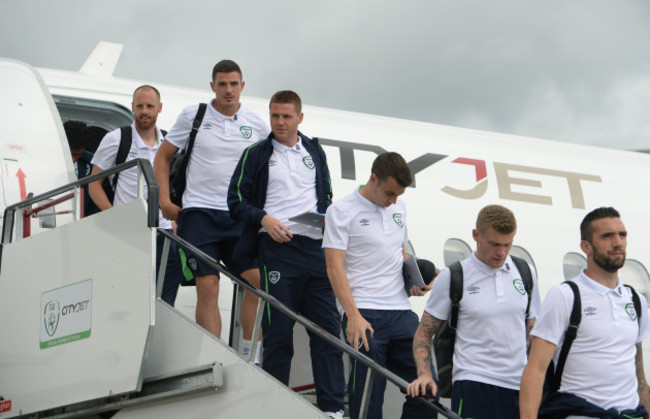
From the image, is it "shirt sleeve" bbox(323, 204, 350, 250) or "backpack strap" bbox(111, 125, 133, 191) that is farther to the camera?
"backpack strap" bbox(111, 125, 133, 191)

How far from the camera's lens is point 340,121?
31.1 feet

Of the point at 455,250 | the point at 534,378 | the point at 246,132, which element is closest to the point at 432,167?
the point at 455,250

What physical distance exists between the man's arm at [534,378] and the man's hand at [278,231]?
5.95 ft

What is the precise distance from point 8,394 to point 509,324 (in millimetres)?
3323

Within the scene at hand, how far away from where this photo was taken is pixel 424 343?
5000 mm

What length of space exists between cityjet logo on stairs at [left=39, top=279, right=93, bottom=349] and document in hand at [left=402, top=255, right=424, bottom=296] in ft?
6.60

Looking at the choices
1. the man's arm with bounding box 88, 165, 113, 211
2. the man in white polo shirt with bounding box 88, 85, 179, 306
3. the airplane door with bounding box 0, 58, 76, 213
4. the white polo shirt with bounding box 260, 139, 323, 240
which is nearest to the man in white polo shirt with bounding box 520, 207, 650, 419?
the white polo shirt with bounding box 260, 139, 323, 240

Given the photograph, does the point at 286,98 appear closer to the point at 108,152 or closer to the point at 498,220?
the point at 108,152

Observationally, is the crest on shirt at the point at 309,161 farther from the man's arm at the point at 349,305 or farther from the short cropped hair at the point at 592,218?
the short cropped hair at the point at 592,218

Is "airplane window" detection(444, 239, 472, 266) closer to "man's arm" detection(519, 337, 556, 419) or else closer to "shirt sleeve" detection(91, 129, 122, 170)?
"shirt sleeve" detection(91, 129, 122, 170)

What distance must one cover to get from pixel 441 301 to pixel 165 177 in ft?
8.12

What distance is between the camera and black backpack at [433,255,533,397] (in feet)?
16.6

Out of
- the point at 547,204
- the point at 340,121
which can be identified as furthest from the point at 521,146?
the point at 340,121

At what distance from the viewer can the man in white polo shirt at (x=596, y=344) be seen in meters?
4.49
